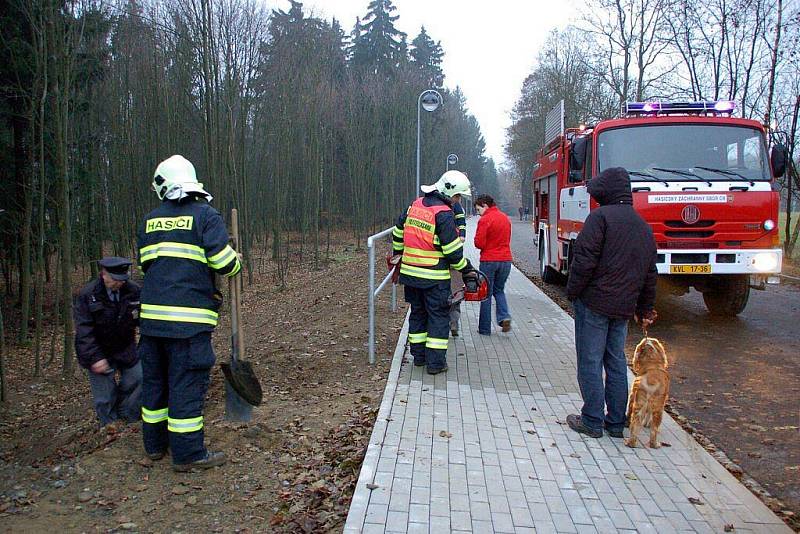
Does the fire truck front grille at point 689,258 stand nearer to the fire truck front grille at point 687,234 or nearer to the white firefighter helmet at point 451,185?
the fire truck front grille at point 687,234

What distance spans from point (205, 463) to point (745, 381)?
559cm

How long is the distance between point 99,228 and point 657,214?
1410 cm

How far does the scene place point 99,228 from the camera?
1664cm

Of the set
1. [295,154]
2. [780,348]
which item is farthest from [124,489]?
[295,154]

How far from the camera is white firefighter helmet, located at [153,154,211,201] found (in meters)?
3.97

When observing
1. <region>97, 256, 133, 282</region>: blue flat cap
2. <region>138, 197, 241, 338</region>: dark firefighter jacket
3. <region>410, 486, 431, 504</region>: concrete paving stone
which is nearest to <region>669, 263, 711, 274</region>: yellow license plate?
<region>410, 486, 431, 504</region>: concrete paving stone

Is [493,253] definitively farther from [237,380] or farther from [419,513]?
[419,513]

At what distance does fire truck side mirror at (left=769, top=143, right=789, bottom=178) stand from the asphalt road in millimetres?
2326

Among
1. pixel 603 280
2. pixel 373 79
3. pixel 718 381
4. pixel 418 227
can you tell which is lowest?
pixel 718 381

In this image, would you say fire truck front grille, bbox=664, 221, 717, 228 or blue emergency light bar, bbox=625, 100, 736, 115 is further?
blue emergency light bar, bbox=625, 100, 736, 115

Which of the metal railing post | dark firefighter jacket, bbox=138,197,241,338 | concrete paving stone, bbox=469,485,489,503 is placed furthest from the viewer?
the metal railing post

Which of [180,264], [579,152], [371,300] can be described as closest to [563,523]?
[180,264]

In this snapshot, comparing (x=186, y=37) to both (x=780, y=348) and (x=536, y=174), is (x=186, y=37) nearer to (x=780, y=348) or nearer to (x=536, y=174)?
(x=536, y=174)

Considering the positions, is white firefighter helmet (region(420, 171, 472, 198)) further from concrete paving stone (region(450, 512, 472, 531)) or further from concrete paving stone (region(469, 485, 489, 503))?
concrete paving stone (region(450, 512, 472, 531))
